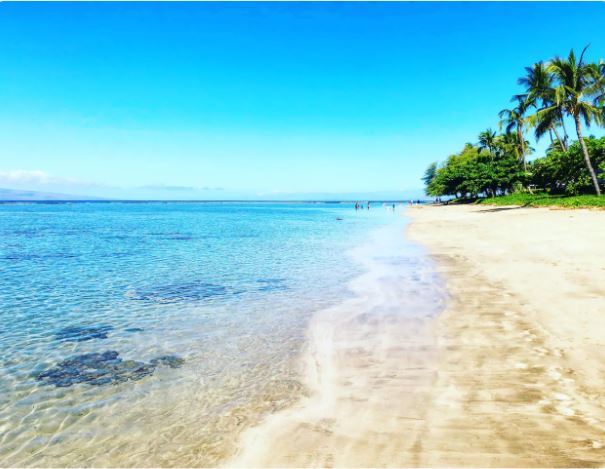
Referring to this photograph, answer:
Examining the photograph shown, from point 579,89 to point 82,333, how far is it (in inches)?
1847

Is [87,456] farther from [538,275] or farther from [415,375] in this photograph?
[538,275]

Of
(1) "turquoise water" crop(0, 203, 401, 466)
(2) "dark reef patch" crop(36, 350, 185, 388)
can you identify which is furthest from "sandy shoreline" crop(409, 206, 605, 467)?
(2) "dark reef patch" crop(36, 350, 185, 388)

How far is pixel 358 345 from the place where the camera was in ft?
24.4

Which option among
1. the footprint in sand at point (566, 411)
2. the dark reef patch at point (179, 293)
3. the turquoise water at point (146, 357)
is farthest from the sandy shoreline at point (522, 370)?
the dark reef patch at point (179, 293)

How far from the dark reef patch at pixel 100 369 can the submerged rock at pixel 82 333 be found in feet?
3.43

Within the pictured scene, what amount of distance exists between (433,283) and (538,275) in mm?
3225

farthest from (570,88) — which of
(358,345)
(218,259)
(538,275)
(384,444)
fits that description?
(384,444)

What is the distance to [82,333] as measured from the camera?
8.48m

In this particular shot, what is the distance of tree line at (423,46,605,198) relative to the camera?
122 feet

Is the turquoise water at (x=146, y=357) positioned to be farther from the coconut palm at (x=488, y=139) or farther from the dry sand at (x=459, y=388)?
the coconut palm at (x=488, y=139)

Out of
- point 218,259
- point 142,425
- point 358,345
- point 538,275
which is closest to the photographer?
point 142,425

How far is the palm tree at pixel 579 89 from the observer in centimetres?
3675

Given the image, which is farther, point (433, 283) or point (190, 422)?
point (433, 283)

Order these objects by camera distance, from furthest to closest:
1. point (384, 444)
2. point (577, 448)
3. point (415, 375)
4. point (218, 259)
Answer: point (218, 259) < point (415, 375) < point (384, 444) < point (577, 448)
